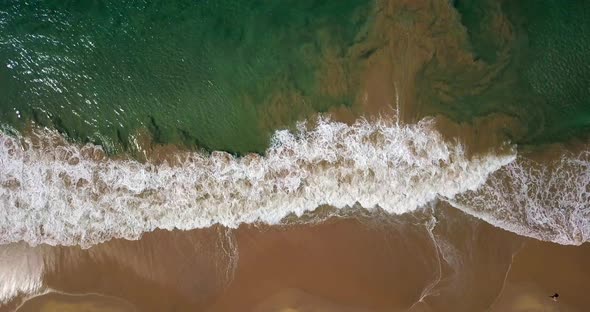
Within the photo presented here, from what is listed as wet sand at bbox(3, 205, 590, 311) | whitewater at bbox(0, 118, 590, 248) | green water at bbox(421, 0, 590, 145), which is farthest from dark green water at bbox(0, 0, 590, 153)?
wet sand at bbox(3, 205, 590, 311)

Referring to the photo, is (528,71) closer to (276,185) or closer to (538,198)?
(538,198)

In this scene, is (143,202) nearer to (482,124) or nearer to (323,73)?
(323,73)

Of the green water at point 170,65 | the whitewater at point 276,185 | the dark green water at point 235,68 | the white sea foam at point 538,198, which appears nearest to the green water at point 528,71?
the dark green water at point 235,68

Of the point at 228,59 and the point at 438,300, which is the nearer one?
the point at 438,300

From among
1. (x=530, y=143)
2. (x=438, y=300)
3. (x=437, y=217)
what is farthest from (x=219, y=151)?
(x=530, y=143)

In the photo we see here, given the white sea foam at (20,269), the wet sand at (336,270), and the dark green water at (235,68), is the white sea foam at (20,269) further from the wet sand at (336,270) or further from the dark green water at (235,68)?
the dark green water at (235,68)
